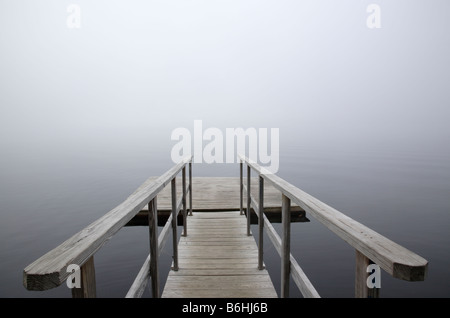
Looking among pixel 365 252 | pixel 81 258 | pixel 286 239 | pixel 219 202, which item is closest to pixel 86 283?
pixel 81 258

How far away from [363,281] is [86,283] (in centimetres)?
99

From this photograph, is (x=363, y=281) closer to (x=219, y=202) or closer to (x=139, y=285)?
(x=139, y=285)

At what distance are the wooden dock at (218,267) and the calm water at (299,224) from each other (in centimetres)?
227

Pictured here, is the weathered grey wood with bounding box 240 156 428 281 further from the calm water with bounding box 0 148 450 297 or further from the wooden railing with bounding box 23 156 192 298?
the calm water with bounding box 0 148 450 297

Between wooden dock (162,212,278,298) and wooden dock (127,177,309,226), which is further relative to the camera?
wooden dock (127,177,309,226)

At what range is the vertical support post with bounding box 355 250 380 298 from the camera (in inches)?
41.0

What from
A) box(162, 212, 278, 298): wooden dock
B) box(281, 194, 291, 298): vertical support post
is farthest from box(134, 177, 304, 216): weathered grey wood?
box(281, 194, 291, 298): vertical support post

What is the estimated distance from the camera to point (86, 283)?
40.8 inches

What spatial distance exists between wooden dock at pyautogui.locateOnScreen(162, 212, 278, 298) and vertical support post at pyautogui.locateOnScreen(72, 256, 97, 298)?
179cm

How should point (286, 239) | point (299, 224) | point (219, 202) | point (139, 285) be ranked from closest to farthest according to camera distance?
point (139, 285), point (286, 239), point (219, 202), point (299, 224)

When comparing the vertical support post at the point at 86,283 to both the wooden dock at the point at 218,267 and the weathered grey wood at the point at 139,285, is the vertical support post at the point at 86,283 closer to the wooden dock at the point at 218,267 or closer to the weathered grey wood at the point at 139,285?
the weathered grey wood at the point at 139,285

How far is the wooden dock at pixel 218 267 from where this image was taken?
2.77m

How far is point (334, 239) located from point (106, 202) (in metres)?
8.78
